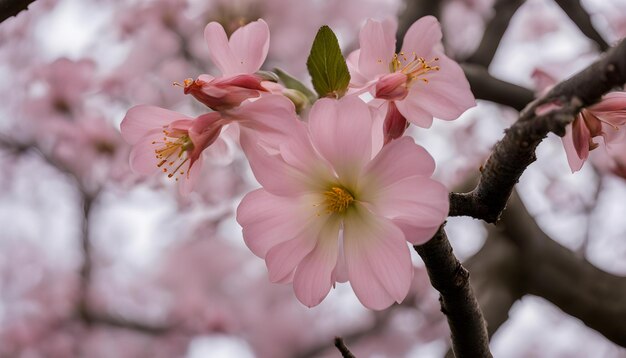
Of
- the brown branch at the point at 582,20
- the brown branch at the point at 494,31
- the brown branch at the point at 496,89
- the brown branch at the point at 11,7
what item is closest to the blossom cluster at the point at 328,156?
the brown branch at the point at 11,7

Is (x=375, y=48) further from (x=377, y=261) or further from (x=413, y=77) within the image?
(x=377, y=261)

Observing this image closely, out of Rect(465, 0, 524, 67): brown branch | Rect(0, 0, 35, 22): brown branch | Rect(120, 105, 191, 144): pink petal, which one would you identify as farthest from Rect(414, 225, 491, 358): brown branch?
Rect(465, 0, 524, 67): brown branch

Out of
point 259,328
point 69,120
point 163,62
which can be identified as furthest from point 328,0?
point 259,328

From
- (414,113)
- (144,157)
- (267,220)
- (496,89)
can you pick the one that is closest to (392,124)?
(414,113)

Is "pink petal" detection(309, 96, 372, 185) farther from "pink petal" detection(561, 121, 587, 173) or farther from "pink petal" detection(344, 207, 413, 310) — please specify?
"pink petal" detection(561, 121, 587, 173)

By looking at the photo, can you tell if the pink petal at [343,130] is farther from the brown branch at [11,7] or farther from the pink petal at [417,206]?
the brown branch at [11,7]

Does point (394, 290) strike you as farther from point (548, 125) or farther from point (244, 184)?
point (244, 184)
